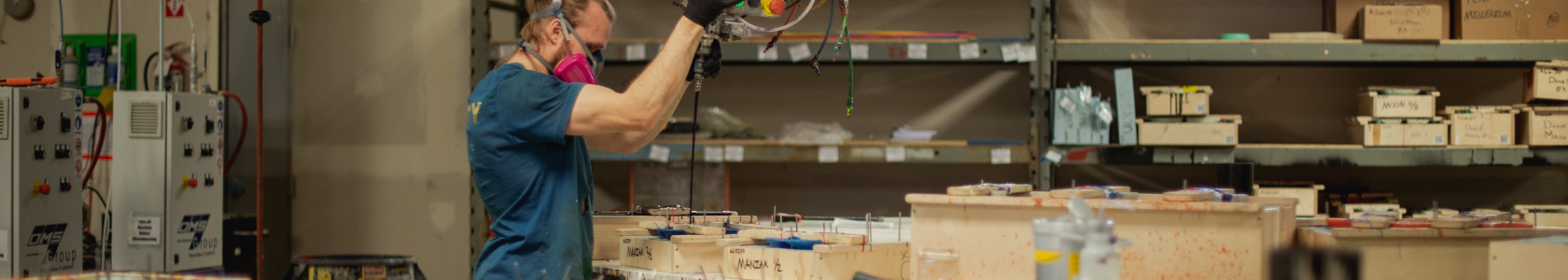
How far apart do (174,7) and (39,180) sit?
1.03 m

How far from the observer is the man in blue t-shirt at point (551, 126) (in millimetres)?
1441

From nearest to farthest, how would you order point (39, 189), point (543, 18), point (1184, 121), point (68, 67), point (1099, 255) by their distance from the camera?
point (1099, 255) < point (543, 18) < point (39, 189) < point (1184, 121) < point (68, 67)

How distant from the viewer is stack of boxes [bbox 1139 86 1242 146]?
9.95 feet

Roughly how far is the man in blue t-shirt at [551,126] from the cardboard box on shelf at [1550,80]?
296 centimetres

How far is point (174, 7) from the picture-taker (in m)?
3.51

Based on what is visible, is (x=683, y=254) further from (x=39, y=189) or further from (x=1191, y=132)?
(x=39, y=189)

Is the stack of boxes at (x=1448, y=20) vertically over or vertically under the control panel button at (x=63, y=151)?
over

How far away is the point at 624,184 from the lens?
3986 mm

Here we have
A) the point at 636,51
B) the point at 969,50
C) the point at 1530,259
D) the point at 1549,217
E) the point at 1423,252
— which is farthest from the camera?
the point at 636,51

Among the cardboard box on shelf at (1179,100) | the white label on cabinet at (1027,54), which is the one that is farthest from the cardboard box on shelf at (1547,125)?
the white label on cabinet at (1027,54)

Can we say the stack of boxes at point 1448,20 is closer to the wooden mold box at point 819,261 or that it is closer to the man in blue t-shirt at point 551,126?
the wooden mold box at point 819,261

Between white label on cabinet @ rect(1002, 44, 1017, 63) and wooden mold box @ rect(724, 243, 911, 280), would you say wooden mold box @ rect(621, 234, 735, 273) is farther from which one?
white label on cabinet @ rect(1002, 44, 1017, 63)

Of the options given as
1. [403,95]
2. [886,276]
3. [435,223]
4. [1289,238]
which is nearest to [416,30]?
[403,95]

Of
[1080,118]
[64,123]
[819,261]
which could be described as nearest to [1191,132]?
[1080,118]
